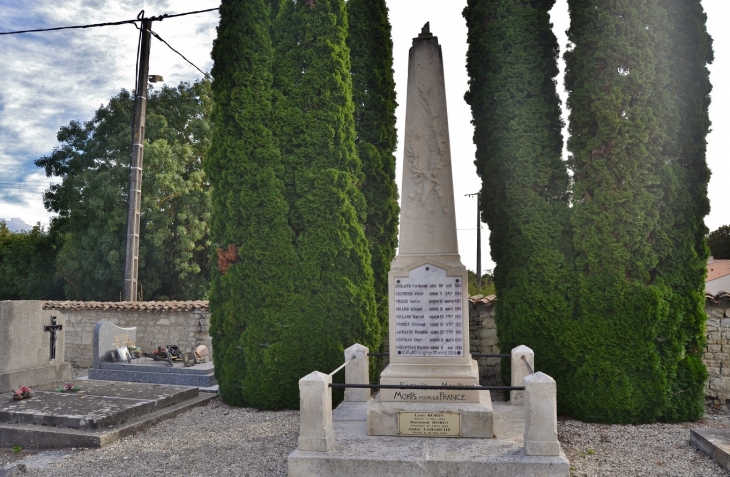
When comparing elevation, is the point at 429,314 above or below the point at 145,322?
above

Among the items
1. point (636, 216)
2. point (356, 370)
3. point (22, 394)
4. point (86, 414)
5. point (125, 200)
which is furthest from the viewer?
point (125, 200)

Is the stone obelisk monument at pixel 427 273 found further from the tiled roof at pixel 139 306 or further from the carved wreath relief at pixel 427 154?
the tiled roof at pixel 139 306

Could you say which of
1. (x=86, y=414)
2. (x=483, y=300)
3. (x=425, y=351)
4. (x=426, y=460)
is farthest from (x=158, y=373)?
(x=426, y=460)

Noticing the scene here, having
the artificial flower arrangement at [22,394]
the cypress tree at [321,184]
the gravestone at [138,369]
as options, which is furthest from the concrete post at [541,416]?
the artificial flower arrangement at [22,394]

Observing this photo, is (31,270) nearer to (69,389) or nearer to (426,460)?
(69,389)

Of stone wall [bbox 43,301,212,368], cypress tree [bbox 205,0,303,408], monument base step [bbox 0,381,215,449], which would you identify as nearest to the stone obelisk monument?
cypress tree [bbox 205,0,303,408]

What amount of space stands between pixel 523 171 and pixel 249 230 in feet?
13.4

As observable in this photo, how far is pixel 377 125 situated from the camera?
9266 mm

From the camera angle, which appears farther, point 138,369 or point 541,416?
point 138,369

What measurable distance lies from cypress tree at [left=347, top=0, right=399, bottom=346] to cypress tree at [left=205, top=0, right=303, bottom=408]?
1521 mm

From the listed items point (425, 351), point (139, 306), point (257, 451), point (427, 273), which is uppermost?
point (427, 273)

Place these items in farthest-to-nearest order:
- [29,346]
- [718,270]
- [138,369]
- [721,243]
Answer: [721,243] → [718,270] → [138,369] → [29,346]

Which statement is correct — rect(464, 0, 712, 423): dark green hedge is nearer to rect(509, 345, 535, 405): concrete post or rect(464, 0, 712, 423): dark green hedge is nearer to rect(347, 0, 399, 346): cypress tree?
rect(509, 345, 535, 405): concrete post

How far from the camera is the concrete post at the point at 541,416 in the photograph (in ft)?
15.0
